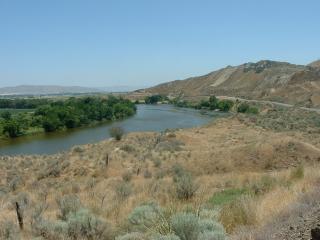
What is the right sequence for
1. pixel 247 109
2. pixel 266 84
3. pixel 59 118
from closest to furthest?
1. pixel 59 118
2. pixel 247 109
3. pixel 266 84

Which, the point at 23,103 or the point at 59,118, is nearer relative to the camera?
the point at 59,118

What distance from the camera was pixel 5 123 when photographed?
257ft

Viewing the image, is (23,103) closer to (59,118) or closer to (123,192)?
(59,118)

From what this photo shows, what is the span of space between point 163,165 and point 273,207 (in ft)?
58.4

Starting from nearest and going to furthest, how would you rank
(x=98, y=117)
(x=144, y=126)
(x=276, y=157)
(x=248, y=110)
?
(x=276, y=157) < (x=144, y=126) < (x=248, y=110) < (x=98, y=117)

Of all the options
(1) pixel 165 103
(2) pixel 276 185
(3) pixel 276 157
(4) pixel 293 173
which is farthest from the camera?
(1) pixel 165 103

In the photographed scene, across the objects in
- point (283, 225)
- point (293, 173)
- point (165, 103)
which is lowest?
point (165, 103)

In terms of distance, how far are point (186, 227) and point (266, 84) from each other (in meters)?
139

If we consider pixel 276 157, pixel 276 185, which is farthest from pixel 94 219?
pixel 276 157

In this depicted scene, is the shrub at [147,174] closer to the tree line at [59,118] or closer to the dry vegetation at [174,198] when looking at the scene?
the dry vegetation at [174,198]

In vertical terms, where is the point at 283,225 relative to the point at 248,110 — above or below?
above

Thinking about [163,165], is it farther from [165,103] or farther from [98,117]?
[165,103]

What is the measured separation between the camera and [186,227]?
17.7ft

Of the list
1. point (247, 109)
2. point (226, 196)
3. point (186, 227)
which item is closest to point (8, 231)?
point (186, 227)
